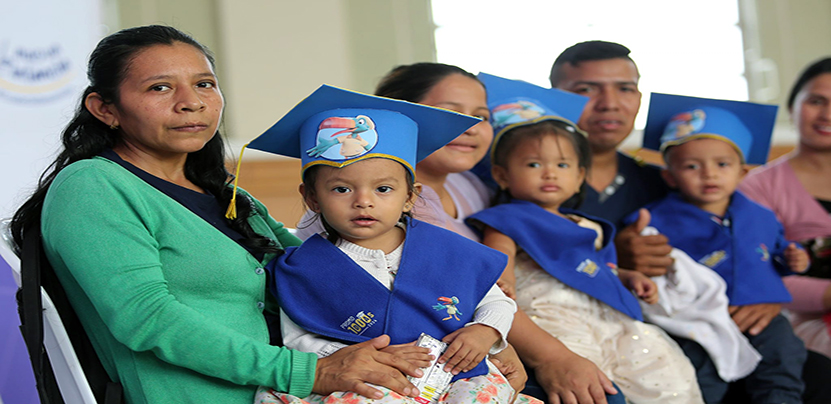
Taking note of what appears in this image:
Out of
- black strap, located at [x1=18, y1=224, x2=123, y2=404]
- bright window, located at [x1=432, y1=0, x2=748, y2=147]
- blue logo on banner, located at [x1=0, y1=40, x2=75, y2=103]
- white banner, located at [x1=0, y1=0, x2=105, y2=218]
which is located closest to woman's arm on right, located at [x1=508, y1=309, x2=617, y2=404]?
black strap, located at [x1=18, y1=224, x2=123, y2=404]

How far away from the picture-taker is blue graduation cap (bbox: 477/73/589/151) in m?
2.22

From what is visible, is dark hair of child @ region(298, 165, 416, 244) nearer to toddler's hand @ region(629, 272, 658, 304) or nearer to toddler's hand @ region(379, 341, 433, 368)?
toddler's hand @ region(379, 341, 433, 368)

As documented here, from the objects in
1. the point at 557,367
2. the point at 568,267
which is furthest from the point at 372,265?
the point at 568,267

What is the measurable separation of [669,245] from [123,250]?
5.72ft

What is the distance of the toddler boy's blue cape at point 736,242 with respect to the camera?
7.86ft

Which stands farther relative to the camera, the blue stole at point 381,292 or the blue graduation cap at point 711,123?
the blue graduation cap at point 711,123

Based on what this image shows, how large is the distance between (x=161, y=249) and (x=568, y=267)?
1.10m

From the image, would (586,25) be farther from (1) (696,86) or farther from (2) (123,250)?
(2) (123,250)

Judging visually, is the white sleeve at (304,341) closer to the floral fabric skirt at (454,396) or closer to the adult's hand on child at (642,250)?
the floral fabric skirt at (454,396)

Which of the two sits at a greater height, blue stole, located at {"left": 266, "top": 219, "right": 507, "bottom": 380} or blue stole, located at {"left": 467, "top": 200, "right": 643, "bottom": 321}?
blue stole, located at {"left": 266, "top": 219, "right": 507, "bottom": 380}

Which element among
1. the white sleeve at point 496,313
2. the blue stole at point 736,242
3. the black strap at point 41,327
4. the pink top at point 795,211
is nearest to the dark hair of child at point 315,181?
the white sleeve at point 496,313

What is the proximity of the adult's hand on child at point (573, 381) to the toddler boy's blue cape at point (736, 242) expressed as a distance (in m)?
0.77

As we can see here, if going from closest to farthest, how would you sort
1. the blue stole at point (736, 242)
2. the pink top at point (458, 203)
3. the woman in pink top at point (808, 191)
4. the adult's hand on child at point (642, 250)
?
the pink top at point (458, 203), the adult's hand on child at point (642, 250), the blue stole at point (736, 242), the woman in pink top at point (808, 191)

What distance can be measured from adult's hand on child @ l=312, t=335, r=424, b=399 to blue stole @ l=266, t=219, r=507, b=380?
0.28 ft
